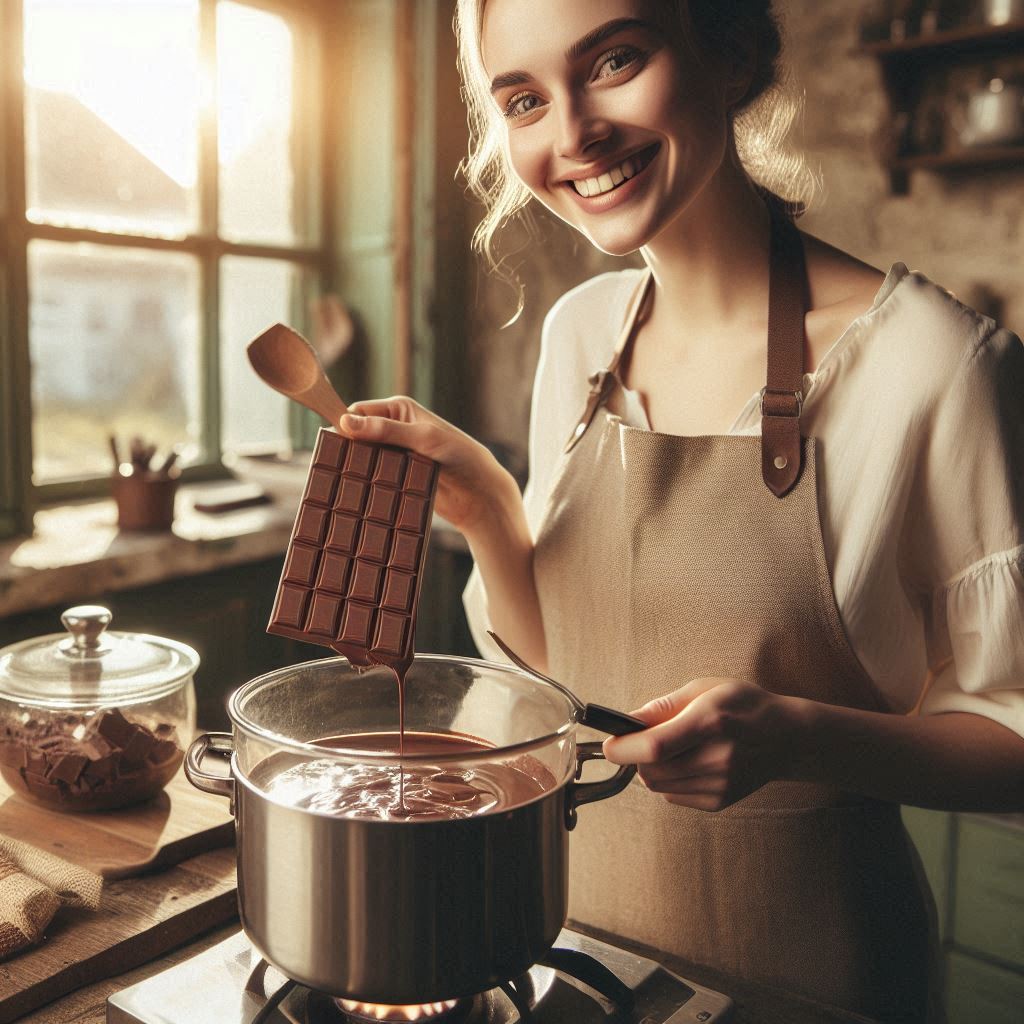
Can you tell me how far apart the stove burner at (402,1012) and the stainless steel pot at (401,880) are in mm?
74

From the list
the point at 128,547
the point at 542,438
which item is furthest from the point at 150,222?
the point at 542,438

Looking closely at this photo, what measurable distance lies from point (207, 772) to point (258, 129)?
2822mm

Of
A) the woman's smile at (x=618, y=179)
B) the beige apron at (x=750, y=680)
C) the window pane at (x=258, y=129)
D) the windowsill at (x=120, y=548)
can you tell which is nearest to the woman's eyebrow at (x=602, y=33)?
the woman's smile at (x=618, y=179)

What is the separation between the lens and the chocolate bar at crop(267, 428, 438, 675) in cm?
90

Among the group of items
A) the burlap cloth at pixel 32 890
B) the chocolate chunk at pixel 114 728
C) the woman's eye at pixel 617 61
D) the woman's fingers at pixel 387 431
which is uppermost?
the woman's eye at pixel 617 61

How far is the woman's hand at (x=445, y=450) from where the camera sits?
1.05 m

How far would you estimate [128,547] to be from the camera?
244 cm

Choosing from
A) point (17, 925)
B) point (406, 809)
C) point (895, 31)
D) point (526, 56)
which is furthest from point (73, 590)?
point (895, 31)

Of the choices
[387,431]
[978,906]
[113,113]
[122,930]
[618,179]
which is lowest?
[978,906]

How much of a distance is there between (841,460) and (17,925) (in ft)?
2.99

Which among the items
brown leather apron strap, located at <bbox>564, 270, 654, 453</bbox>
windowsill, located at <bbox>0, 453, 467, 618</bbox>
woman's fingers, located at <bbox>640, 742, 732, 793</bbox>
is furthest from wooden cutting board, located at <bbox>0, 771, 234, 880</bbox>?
windowsill, located at <bbox>0, 453, 467, 618</bbox>

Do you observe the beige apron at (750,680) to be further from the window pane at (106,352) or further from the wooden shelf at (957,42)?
the window pane at (106,352)

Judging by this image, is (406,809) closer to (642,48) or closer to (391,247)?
(642,48)

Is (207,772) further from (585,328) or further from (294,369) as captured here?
(585,328)
